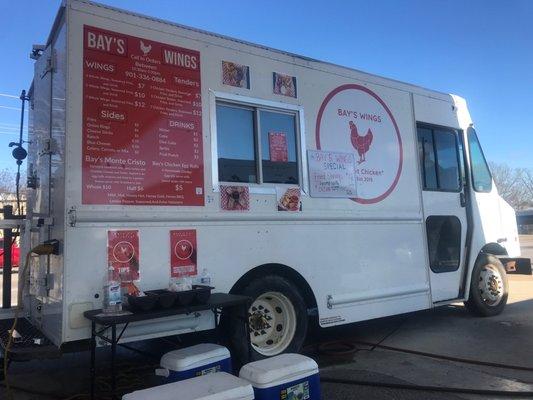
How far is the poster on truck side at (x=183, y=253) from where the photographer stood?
427 cm

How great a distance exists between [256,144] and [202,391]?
9.16 ft

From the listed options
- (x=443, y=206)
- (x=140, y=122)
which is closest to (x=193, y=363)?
(x=140, y=122)

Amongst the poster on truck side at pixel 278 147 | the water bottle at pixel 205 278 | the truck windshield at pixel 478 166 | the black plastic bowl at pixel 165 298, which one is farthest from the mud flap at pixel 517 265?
the black plastic bowl at pixel 165 298

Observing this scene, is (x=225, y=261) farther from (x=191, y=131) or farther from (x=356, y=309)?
(x=356, y=309)

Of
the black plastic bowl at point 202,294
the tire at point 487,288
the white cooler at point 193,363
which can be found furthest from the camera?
the tire at point 487,288

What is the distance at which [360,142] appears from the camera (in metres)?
5.82

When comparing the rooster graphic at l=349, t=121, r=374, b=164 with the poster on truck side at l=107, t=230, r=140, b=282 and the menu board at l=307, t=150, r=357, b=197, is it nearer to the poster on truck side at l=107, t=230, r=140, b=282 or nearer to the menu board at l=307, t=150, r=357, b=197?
the menu board at l=307, t=150, r=357, b=197

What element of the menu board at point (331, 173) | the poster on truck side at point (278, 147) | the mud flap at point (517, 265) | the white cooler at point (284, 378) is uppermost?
the poster on truck side at point (278, 147)

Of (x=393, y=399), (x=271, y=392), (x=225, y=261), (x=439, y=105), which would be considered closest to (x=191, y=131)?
(x=225, y=261)

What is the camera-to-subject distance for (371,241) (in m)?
5.71

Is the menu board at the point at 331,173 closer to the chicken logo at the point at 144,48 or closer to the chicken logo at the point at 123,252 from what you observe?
the chicken logo at the point at 144,48

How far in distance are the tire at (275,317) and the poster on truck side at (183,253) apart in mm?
623

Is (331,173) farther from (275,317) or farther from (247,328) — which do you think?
(247,328)

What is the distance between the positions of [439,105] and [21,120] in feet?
17.7
